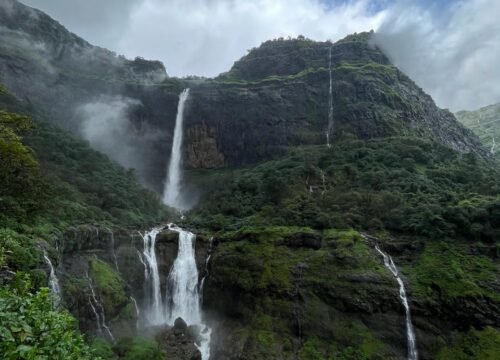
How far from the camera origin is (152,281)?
38.0m

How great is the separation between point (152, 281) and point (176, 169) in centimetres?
3866

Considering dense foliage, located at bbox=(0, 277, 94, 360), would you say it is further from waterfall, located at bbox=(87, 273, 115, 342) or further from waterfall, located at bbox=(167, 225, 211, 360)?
waterfall, located at bbox=(167, 225, 211, 360)

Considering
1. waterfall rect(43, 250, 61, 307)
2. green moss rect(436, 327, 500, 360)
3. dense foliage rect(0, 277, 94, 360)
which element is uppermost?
waterfall rect(43, 250, 61, 307)

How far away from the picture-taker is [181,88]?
83.8m

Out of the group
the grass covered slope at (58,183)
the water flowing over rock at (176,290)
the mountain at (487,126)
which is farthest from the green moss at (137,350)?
the mountain at (487,126)

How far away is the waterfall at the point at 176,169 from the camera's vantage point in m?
70.0

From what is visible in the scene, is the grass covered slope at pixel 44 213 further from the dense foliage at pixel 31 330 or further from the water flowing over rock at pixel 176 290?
the water flowing over rock at pixel 176 290

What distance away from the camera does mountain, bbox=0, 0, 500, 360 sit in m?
26.5

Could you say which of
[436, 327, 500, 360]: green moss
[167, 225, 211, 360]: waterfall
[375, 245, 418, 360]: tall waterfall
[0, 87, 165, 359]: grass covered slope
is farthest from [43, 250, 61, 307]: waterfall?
[436, 327, 500, 360]: green moss

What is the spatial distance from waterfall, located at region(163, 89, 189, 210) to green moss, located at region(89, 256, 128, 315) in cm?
3279

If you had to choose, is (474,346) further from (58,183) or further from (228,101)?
(228,101)

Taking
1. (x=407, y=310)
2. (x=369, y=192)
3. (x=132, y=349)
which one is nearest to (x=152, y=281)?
(x=132, y=349)

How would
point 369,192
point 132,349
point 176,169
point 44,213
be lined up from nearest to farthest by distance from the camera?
point 132,349 < point 44,213 < point 369,192 < point 176,169

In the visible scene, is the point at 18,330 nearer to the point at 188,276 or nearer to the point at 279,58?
the point at 188,276
